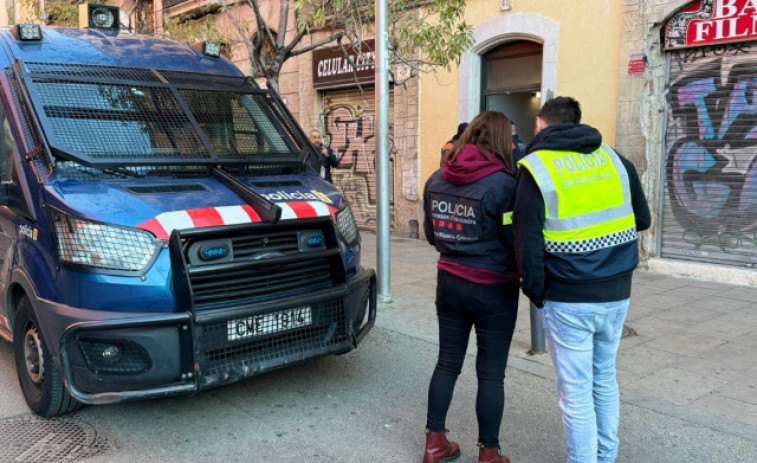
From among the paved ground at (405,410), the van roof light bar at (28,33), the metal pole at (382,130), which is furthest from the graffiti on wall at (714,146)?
the van roof light bar at (28,33)

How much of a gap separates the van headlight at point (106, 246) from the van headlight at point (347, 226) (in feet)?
4.15

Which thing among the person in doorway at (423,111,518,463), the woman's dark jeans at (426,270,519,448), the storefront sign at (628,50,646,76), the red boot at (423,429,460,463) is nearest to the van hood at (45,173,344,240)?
the person in doorway at (423,111,518,463)

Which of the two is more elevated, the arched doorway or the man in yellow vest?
Answer: the arched doorway

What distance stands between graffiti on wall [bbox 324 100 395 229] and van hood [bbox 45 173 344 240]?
8.26 metres

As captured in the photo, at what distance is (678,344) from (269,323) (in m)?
3.68

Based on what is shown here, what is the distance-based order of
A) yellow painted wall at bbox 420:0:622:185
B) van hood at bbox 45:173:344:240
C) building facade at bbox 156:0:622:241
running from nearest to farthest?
1. van hood at bbox 45:173:344:240
2. yellow painted wall at bbox 420:0:622:185
3. building facade at bbox 156:0:622:241

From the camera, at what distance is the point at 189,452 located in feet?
12.2

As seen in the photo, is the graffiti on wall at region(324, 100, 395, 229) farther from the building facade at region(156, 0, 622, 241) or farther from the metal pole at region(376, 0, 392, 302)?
the metal pole at region(376, 0, 392, 302)

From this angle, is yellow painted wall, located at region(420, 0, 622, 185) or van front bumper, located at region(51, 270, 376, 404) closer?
van front bumper, located at region(51, 270, 376, 404)

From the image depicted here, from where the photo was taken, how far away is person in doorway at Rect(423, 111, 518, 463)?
3264 millimetres

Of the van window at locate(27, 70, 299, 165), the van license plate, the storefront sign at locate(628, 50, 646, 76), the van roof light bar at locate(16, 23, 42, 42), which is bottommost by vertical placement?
the van license plate

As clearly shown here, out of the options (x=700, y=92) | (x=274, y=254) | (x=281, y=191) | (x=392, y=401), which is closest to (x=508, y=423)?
(x=392, y=401)

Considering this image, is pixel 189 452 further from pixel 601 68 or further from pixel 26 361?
pixel 601 68

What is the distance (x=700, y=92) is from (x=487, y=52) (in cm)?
373
